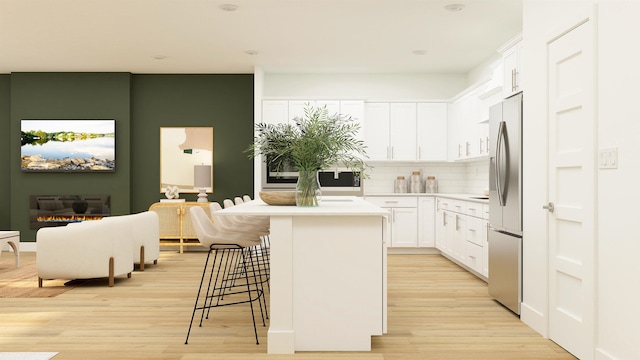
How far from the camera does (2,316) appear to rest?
14.0ft

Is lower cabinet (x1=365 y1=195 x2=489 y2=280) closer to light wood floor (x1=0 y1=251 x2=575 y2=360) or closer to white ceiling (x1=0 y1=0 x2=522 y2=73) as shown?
light wood floor (x1=0 y1=251 x2=575 y2=360)

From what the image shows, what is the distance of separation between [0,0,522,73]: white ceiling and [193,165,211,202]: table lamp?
1531 mm

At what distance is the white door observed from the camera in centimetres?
312

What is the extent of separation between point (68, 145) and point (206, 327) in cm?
569

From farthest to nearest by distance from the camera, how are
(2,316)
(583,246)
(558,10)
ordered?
(2,316), (558,10), (583,246)

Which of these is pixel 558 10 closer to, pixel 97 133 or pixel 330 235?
pixel 330 235

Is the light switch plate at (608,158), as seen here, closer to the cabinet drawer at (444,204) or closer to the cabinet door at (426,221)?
the cabinet drawer at (444,204)

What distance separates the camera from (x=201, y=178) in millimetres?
8000

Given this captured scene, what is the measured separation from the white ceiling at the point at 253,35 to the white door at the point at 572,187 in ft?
6.08

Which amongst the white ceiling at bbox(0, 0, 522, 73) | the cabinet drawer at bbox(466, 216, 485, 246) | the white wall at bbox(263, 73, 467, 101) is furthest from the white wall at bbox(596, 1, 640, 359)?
the white wall at bbox(263, 73, 467, 101)

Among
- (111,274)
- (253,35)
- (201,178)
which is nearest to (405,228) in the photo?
(201,178)

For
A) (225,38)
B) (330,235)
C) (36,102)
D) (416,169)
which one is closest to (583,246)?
(330,235)

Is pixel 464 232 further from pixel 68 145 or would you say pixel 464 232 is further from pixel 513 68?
pixel 68 145

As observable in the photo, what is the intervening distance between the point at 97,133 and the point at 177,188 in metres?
1.57
